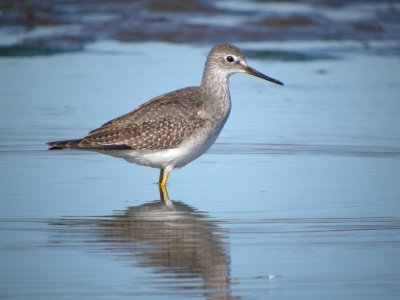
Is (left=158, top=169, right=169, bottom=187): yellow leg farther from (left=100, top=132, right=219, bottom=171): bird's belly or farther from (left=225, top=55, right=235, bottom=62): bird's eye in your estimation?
(left=225, top=55, right=235, bottom=62): bird's eye

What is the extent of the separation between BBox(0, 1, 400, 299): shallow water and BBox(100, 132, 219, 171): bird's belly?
0.83 ft

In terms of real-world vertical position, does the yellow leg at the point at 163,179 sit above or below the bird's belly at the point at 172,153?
below

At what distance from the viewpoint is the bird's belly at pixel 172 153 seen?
8.81 m

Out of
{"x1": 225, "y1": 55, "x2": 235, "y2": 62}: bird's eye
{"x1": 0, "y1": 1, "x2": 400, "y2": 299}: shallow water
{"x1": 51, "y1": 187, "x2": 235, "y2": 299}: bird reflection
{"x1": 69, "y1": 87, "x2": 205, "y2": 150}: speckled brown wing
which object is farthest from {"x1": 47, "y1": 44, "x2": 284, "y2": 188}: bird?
{"x1": 51, "y1": 187, "x2": 235, "y2": 299}: bird reflection

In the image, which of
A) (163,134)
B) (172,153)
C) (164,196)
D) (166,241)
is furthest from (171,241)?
(163,134)

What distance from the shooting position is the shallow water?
6.07 meters

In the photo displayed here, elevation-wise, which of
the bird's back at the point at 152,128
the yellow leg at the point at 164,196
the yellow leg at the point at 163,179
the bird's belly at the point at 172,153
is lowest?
the yellow leg at the point at 164,196

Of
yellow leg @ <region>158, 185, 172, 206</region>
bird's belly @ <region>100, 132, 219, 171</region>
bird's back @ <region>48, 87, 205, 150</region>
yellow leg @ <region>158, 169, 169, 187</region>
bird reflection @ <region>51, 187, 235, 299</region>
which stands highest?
bird's back @ <region>48, 87, 205, 150</region>

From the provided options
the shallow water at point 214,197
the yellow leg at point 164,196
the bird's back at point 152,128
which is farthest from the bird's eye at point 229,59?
the yellow leg at point 164,196

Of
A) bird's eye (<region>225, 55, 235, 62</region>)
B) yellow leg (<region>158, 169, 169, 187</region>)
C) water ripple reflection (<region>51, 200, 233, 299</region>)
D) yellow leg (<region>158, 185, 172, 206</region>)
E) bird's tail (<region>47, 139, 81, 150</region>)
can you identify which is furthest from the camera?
bird's eye (<region>225, 55, 235, 62</region>)

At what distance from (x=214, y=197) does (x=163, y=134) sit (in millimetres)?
965

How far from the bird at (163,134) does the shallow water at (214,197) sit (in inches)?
11.9

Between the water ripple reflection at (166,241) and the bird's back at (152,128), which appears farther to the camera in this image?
the bird's back at (152,128)

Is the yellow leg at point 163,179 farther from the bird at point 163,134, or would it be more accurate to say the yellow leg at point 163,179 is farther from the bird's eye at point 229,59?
the bird's eye at point 229,59
